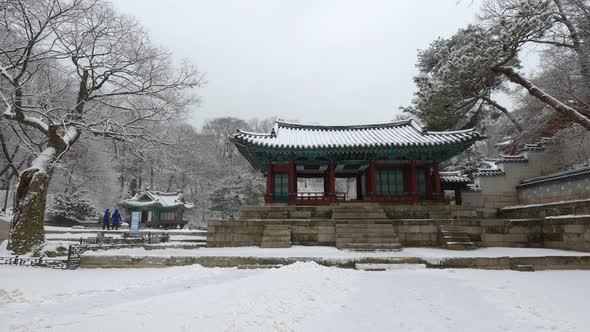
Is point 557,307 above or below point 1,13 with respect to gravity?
below

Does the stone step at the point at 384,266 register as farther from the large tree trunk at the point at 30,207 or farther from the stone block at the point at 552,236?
the large tree trunk at the point at 30,207

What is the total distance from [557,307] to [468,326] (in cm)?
218

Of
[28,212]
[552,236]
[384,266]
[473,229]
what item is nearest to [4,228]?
[28,212]

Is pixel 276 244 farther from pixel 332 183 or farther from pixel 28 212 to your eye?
pixel 28 212

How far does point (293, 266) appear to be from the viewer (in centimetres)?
909

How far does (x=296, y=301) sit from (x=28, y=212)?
1088 centimetres

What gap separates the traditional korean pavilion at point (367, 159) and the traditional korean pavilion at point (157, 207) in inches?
847

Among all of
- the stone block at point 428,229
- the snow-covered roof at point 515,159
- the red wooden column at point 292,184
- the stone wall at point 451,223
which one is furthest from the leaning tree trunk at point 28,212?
the snow-covered roof at point 515,159

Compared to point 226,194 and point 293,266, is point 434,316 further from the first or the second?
point 226,194

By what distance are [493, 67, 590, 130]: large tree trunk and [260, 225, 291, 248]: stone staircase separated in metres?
10.9

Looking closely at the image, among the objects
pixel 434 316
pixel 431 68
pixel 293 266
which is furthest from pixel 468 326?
pixel 431 68

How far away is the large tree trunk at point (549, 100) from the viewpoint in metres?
10.8

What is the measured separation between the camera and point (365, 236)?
12469 millimetres

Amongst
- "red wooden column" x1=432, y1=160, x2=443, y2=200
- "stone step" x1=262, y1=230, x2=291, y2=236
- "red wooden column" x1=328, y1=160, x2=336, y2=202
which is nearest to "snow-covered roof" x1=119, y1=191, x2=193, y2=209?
"red wooden column" x1=328, y1=160, x2=336, y2=202
